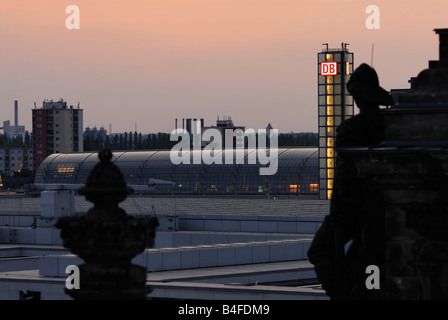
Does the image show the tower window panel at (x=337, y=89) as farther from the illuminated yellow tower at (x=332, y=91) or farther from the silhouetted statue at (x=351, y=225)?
the silhouetted statue at (x=351, y=225)

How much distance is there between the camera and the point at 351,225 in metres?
19.9

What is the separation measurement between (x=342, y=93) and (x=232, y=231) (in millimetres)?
79429

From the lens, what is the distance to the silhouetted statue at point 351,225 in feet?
64.0

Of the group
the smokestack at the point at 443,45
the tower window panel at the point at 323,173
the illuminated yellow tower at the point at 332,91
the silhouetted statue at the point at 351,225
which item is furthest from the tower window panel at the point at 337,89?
the smokestack at the point at 443,45

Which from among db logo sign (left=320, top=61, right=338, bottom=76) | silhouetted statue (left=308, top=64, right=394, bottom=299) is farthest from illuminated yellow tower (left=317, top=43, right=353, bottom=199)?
silhouetted statue (left=308, top=64, right=394, bottom=299)

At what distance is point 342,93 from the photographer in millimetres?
191500

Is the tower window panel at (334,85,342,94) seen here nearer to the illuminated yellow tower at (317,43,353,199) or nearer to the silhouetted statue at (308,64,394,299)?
the illuminated yellow tower at (317,43,353,199)

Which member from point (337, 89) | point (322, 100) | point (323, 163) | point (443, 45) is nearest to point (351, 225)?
point (443, 45)

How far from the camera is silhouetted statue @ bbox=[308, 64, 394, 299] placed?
19.5 meters

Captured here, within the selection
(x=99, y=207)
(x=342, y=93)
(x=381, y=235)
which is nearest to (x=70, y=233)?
(x=99, y=207)

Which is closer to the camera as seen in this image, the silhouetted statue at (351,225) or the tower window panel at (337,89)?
the silhouetted statue at (351,225)

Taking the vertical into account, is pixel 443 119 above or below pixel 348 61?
below
